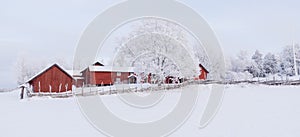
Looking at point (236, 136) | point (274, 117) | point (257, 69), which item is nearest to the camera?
point (236, 136)

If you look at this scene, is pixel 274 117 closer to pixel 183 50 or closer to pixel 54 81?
pixel 183 50

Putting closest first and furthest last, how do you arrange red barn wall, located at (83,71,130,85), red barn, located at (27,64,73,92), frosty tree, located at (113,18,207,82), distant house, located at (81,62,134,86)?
frosty tree, located at (113,18,207,82), red barn, located at (27,64,73,92), distant house, located at (81,62,134,86), red barn wall, located at (83,71,130,85)

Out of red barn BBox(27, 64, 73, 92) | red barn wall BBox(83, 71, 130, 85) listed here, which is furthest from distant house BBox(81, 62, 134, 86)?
red barn BBox(27, 64, 73, 92)

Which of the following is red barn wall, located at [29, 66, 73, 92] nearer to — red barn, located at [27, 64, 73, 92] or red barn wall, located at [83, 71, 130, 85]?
red barn, located at [27, 64, 73, 92]

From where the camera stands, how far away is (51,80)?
30.7m

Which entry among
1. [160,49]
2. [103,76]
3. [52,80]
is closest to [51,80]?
[52,80]

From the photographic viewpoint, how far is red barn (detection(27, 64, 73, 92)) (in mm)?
30000

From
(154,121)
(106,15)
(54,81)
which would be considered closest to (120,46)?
(54,81)

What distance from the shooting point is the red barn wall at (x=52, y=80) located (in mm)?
30031

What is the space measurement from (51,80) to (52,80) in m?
0.12

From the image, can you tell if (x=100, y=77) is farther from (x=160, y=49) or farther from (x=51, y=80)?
(x=160, y=49)

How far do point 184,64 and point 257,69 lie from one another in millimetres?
30056

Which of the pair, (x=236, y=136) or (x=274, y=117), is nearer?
(x=236, y=136)

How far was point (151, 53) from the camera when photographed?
85.0 feet
